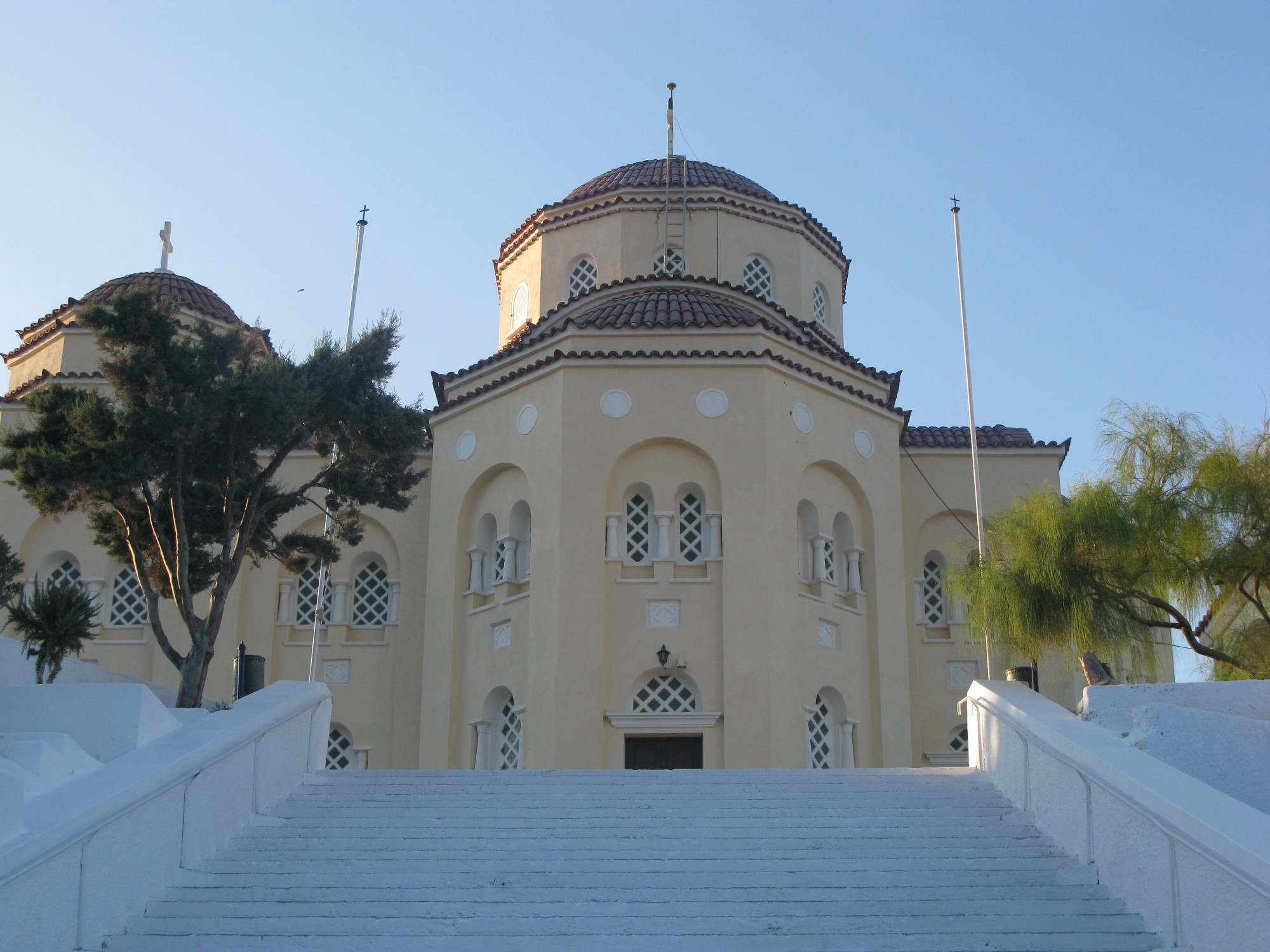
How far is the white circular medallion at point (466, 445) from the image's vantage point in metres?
21.6

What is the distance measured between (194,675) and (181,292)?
A: 48.6 ft

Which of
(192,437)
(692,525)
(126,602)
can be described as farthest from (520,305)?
(192,437)

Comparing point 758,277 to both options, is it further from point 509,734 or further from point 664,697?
point 509,734

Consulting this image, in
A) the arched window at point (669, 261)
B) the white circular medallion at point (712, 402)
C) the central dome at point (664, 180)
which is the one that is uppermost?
the central dome at point (664, 180)

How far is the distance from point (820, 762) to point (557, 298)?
1059 centimetres

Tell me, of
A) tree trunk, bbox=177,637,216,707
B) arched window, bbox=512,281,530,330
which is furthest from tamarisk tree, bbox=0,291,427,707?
arched window, bbox=512,281,530,330

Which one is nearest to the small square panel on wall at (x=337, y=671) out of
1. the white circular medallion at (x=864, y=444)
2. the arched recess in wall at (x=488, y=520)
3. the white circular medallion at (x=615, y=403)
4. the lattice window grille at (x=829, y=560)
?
the arched recess in wall at (x=488, y=520)

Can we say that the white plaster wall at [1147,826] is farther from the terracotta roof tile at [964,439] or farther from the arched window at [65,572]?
the arched window at [65,572]

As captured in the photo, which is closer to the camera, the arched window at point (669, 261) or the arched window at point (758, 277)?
the arched window at point (669, 261)

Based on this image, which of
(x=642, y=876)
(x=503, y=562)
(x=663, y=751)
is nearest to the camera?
(x=642, y=876)

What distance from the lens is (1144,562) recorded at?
14.6 metres

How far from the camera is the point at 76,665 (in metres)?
16.9

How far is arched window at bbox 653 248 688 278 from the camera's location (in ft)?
83.3

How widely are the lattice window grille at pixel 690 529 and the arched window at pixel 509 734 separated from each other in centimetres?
325
